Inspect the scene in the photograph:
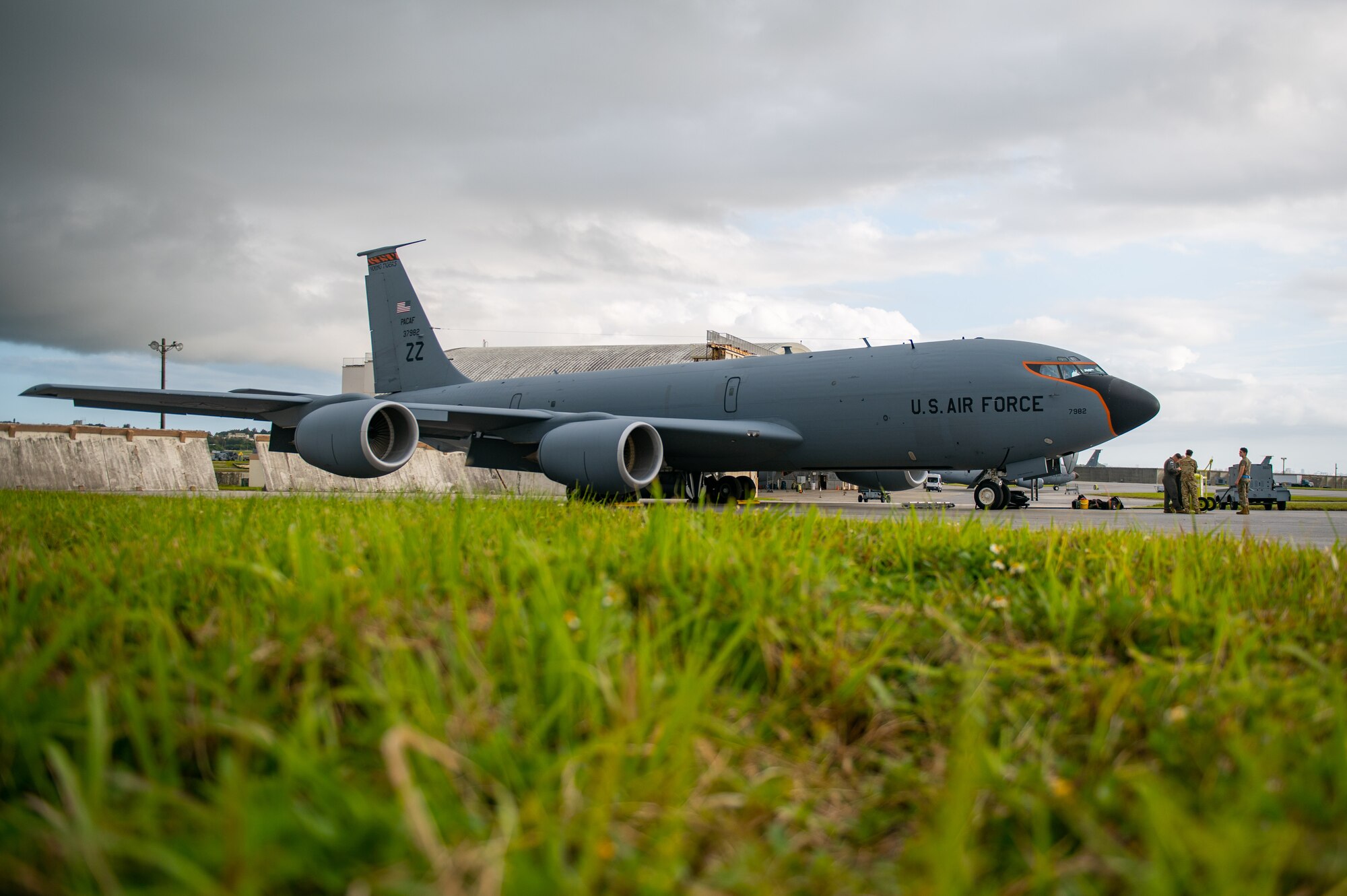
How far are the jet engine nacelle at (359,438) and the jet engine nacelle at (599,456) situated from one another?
1828mm

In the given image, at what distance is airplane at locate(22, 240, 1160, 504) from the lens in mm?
11102

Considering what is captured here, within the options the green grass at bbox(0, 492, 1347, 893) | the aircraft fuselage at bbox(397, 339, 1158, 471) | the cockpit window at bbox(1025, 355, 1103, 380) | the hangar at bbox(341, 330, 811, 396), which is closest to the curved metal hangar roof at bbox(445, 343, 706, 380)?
the hangar at bbox(341, 330, 811, 396)

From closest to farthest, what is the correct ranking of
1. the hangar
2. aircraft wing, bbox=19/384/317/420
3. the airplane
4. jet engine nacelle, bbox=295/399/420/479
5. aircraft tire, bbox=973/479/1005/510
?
jet engine nacelle, bbox=295/399/420/479 → the airplane → aircraft wing, bbox=19/384/317/420 → aircraft tire, bbox=973/479/1005/510 → the hangar

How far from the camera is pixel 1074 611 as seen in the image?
2426mm

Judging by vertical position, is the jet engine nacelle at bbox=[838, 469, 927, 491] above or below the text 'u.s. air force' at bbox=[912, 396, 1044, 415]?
below

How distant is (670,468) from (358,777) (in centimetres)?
1366

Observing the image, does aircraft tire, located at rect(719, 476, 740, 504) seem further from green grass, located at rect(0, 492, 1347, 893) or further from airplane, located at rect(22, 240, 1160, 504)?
green grass, located at rect(0, 492, 1347, 893)

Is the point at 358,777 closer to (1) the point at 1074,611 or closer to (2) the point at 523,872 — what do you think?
(2) the point at 523,872

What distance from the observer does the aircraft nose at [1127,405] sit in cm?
1216

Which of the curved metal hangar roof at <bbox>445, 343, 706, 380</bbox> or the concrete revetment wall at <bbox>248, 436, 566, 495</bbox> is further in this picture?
the curved metal hangar roof at <bbox>445, 343, 706, 380</bbox>

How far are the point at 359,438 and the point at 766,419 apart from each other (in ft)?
21.7

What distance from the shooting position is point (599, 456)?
1091cm

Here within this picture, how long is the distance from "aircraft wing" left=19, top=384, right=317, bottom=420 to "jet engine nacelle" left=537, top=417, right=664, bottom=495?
4.03 metres

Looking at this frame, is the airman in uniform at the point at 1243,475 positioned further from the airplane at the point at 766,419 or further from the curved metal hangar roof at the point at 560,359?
the curved metal hangar roof at the point at 560,359
